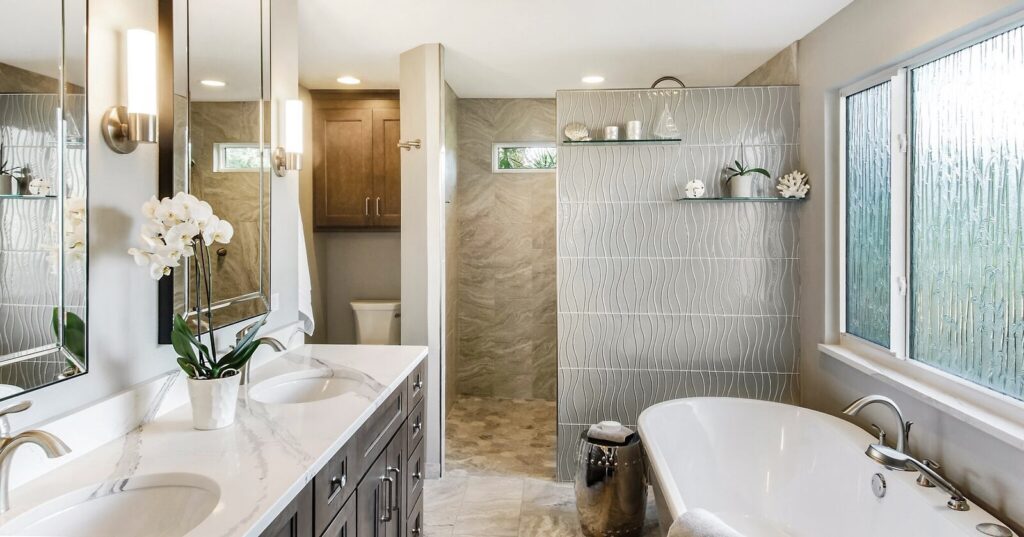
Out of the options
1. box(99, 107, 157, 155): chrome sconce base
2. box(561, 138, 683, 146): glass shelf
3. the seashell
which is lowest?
box(99, 107, 157, 155): chrome sconce base

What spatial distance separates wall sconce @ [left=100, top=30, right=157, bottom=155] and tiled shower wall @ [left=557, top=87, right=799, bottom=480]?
2198 millimetres

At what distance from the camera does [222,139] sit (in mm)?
2047

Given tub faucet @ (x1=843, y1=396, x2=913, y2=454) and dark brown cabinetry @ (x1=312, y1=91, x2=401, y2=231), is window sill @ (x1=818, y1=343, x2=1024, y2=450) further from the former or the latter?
dark brown cabinetry @ (x1=312, y1=91, x2=401, y2=231)

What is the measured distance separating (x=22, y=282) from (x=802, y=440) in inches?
Answer: 113

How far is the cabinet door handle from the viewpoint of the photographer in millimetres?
2014

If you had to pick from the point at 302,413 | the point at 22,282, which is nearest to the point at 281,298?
the point at 302,413

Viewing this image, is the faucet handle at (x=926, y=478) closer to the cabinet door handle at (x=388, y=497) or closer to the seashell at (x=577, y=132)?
the cabinet door handle at (x=388, y=497)

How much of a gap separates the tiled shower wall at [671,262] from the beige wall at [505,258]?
1537 mm

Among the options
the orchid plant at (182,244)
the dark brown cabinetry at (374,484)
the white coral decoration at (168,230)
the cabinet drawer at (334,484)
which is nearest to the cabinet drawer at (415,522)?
the dark brown cabinetry at (374,484)

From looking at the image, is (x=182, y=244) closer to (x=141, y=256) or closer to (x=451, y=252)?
(x=141, y=256)

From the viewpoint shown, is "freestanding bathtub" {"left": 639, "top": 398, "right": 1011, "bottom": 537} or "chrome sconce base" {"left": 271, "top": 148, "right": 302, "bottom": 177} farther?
"chrome sconce base" {"left": 271, "top": 148, "right": 302, "bottom": 177}

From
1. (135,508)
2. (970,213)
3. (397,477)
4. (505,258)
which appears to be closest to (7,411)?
(135,508)

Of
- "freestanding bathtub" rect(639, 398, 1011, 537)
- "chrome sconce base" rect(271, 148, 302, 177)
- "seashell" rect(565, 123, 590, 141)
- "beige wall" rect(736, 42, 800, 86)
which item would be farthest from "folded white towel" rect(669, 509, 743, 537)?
"beige wall" rect(736, 42, 800, 86)

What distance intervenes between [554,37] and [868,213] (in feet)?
6.01
